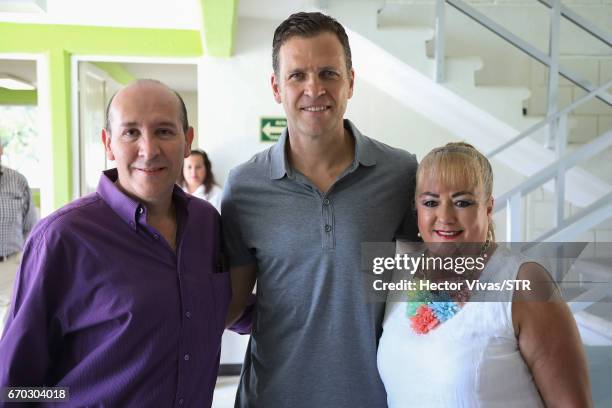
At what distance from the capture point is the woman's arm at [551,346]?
0.92 m

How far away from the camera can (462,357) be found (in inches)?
37.2

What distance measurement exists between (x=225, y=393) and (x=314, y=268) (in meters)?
2.78

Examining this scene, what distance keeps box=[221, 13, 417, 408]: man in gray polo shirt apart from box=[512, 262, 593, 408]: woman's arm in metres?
0.34

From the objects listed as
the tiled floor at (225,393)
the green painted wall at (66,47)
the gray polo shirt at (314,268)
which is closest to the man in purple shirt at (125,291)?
the gray polo shirt at (314,268)

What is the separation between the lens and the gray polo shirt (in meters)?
1.14

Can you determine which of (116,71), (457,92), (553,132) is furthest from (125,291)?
(116,71)

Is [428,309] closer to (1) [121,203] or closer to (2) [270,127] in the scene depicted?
(1) [121,203]

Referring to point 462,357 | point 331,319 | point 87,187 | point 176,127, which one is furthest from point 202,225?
point 87,187

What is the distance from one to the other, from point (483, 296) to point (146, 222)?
724mm

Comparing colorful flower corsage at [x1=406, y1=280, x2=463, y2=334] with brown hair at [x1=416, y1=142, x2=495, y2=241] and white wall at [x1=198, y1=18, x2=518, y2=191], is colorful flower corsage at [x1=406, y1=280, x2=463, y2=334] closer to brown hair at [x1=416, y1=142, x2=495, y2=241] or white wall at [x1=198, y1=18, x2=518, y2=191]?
brown hair at [x1=416, y1=142, x2=495, y2=241]

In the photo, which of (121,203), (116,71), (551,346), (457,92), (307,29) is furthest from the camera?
(116,71)

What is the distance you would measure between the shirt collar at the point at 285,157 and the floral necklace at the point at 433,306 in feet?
1.12

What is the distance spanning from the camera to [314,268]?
1.16 metres

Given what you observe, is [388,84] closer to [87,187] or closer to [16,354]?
[87,187]
